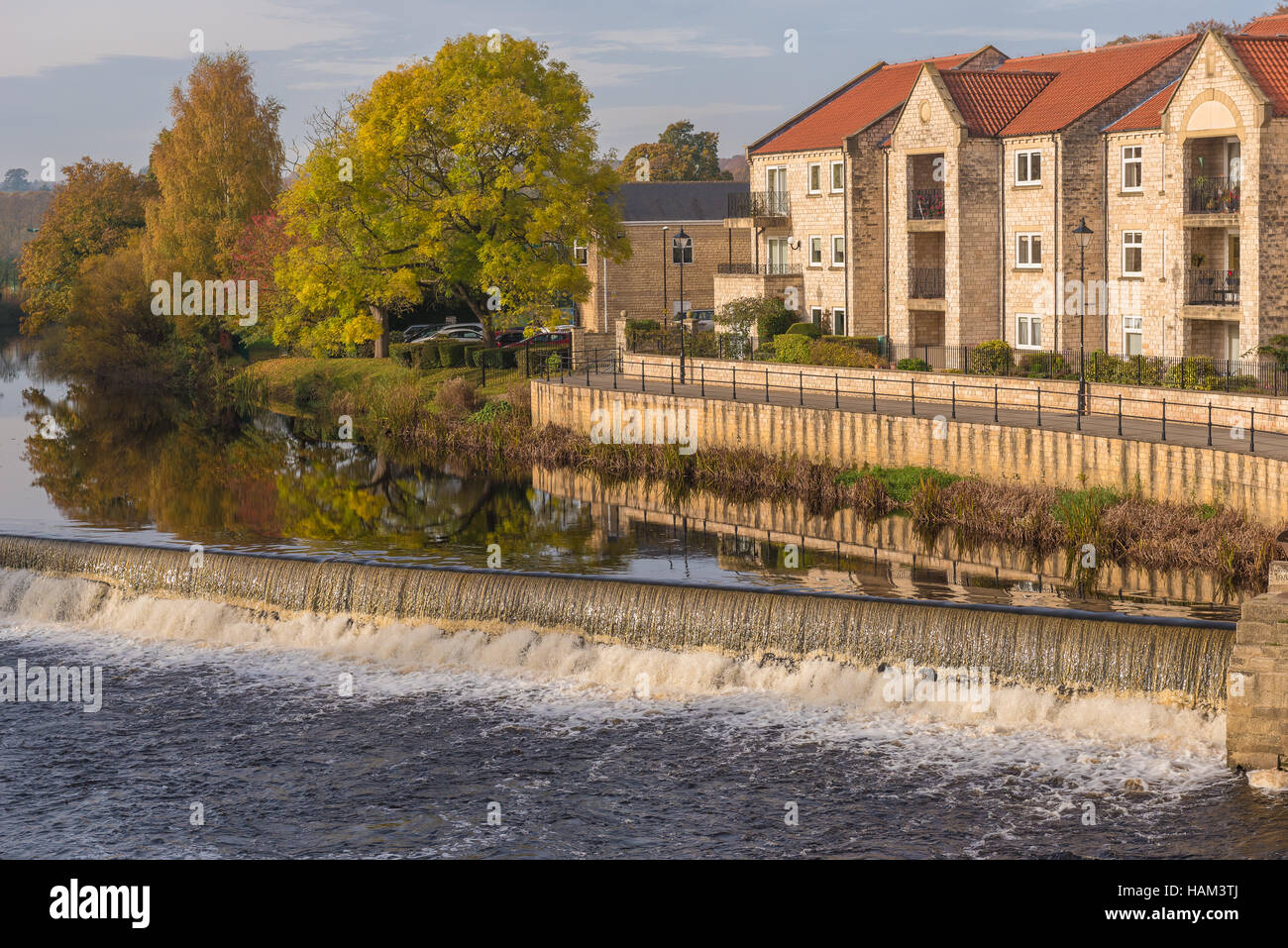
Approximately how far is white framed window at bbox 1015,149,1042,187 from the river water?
1993 centimetres

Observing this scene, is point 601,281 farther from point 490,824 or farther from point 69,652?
point 490,824

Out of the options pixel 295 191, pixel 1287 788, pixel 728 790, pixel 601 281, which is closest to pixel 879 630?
pixel 728 790

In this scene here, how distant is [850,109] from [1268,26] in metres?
15.6

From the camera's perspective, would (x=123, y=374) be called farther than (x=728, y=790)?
Yes

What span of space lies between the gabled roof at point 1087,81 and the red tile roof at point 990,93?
1.12 feet

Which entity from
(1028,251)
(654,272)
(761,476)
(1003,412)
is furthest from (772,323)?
(1003,412)

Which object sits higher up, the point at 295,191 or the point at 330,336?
the point at 295,191

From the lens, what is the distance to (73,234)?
86375 millimetres

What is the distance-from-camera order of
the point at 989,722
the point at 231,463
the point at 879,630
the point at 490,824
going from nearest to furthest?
the point at 490,824
the point at 989,722
the point at 879,630
the point at 231,463

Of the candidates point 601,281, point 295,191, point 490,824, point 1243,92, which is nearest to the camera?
point 490,824

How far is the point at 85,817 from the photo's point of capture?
18.0 meters

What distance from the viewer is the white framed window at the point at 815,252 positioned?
53.7m
